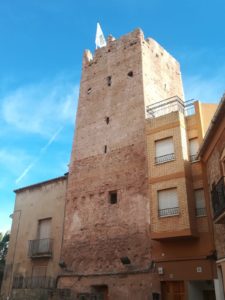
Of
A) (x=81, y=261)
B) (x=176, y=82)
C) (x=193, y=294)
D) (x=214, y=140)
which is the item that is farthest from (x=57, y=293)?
(x=176, y=82)

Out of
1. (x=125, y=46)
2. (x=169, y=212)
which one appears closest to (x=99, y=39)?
(x=125, y=46)

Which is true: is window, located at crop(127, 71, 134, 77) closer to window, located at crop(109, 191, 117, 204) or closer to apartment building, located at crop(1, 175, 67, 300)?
window, located at crop(109, 191, 117, 204)

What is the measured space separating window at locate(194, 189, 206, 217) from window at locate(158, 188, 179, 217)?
3.23ft

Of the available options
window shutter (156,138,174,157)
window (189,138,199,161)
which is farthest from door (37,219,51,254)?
window (189,138,199,161)

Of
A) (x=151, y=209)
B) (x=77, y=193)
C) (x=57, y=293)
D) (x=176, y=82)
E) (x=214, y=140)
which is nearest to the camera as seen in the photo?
(x=214, y=140)

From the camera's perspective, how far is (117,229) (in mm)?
18500

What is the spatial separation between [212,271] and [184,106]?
29.7ft

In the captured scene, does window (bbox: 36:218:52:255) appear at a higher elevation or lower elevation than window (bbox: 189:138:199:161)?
lower

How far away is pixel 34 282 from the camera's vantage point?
816 inches

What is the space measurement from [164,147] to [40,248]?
1047 centimetres

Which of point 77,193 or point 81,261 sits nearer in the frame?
point 81,261

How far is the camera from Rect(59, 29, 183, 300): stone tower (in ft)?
57.3

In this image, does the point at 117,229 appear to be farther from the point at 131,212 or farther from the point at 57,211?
the point at 57,211

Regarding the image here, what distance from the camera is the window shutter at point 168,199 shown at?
641 inches
